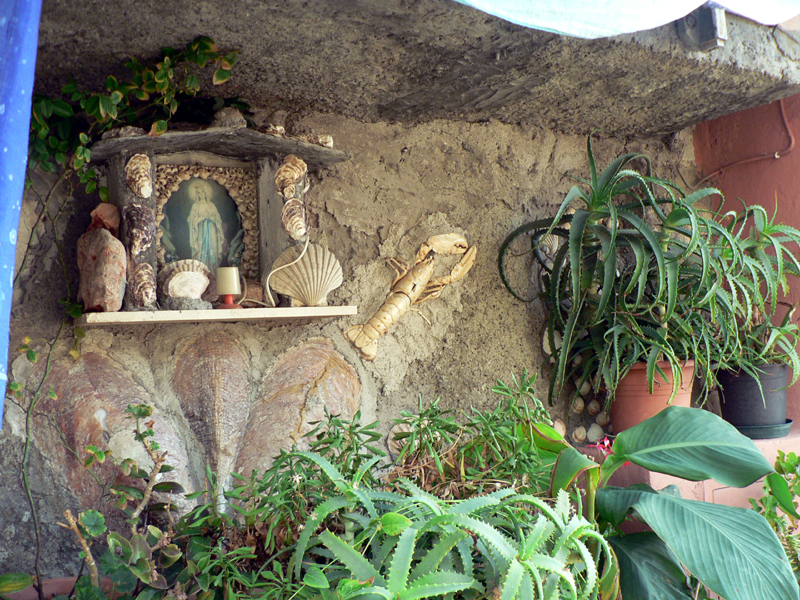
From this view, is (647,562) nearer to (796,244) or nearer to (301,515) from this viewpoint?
(301,515)

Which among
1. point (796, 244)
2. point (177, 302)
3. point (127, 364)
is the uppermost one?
point (796, 244)

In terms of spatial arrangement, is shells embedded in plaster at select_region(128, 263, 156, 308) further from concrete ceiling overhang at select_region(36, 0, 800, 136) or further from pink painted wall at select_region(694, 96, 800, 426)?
pink painted wall at select_region(694, 96, 800, 426)

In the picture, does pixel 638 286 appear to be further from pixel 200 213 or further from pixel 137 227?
pixel 137 227

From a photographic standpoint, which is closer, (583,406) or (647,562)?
(647,562)

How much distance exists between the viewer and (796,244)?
187 centimetres

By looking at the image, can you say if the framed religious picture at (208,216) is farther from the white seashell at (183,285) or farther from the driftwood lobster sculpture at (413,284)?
the driftwood lobster sculpture at (413,284)

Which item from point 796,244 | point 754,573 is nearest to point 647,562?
point 754,573

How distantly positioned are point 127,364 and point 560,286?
118 cm

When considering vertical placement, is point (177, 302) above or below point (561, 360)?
above

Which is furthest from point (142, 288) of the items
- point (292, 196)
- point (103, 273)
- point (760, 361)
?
point (760, 361)

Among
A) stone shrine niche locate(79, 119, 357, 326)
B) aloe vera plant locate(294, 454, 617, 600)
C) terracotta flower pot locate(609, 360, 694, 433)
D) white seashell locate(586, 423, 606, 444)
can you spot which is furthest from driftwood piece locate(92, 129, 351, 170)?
white seashell locate(586, 423, 606, 444)

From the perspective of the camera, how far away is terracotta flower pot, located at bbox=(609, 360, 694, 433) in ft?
5.47

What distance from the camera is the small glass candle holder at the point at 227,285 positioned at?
130 centimetres

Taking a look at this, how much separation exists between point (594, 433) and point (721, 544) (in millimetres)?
950
